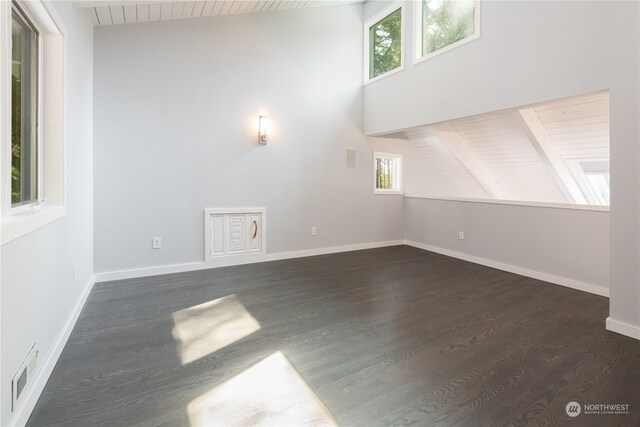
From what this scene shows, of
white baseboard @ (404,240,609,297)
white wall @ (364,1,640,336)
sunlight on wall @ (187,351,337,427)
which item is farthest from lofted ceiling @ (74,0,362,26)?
white baseboard @ (404,240,609,297)

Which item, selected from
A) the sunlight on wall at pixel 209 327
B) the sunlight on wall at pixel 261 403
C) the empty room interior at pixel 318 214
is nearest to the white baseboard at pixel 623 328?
the empty room interior at pixel 318 214

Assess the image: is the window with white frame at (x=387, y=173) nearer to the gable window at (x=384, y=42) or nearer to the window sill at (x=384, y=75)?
the window sill at (x=384, y=75)

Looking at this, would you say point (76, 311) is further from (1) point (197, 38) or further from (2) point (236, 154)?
(1) point (197, 38)

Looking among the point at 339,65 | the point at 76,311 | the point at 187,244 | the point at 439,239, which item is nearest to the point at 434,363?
the point at 76,311

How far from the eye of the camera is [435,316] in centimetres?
269

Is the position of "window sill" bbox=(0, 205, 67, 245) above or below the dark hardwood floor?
above

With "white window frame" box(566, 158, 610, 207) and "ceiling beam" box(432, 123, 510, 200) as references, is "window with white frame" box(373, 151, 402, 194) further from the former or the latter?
"white window frame" box(566, 158, 610, 207)

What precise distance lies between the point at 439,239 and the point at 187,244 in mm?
3824

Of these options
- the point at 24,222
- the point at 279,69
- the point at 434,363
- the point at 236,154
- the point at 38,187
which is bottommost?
the point at 434,363

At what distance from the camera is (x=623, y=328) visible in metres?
2.39

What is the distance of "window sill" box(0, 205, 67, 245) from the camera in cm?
127

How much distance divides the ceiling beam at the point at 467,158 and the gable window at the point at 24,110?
451 centimetres

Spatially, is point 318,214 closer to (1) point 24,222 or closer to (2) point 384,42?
(2) point 384,42

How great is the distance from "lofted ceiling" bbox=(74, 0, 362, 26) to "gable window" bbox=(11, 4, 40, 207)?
2.96ft
